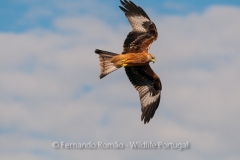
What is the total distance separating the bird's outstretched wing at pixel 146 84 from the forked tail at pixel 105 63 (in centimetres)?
118

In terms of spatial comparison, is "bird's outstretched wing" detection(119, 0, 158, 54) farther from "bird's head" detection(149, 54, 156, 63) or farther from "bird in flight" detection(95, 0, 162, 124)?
"bird's head" detection(149, 54, 156, 63)

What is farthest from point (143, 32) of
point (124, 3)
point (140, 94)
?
point (140, 94)

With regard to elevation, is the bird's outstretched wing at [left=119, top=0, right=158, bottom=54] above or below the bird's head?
above

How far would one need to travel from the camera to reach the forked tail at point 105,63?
1155 centimetres

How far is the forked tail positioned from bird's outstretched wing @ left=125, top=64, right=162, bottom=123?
118 cm

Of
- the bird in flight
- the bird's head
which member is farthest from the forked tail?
the bird's head

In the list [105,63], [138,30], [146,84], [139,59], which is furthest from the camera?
[146,84]

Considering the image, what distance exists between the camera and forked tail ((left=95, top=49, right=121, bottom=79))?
1155cm

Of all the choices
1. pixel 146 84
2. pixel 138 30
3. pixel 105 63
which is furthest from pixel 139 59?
pixel 146 84

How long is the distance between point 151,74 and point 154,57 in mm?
1061

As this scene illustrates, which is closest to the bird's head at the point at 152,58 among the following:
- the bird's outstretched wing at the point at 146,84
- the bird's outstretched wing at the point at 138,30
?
the bird's outstretched wing at the point at 138,30

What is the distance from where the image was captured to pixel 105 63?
11.7 metres

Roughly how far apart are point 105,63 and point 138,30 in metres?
1.65

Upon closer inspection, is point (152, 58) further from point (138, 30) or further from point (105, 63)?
point (105, 63)
